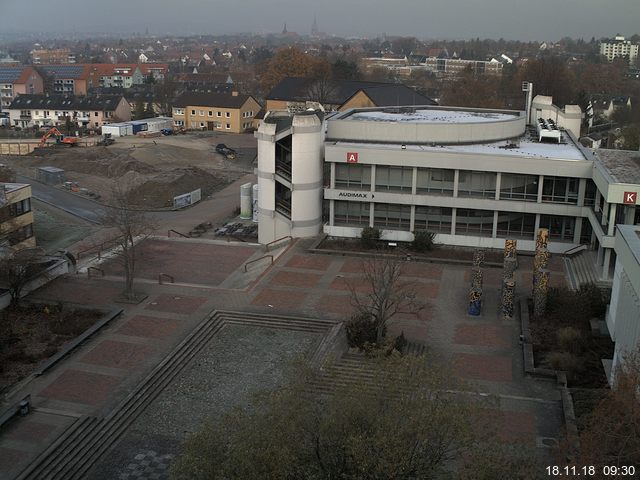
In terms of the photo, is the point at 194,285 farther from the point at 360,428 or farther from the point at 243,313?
the point at 360,428

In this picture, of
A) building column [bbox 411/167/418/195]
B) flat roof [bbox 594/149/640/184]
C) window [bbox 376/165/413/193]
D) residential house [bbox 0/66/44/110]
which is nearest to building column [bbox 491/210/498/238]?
building column [bbox 411/167/418/195]

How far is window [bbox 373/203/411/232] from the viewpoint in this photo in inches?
1465

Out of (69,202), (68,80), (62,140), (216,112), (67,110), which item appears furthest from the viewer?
(68,80)

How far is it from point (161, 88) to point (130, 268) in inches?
3234

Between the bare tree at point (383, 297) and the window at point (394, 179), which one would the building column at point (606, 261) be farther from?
the window at point (394, 179)

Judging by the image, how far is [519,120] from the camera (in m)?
42.6

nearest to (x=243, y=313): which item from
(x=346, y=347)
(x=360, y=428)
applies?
(x=346, y=347)

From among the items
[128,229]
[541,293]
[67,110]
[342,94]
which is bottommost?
[541,293]

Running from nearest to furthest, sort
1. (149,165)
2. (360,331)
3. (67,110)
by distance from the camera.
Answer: (360,331), (149,165), (67,110)

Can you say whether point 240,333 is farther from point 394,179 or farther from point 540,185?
point 540,185

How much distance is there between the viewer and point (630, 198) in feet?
95.0

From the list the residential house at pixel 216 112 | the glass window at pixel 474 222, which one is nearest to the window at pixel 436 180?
the glass window at pixel 474 222

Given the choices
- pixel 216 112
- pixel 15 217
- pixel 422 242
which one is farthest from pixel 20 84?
pixel 422 242

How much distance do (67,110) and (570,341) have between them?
82.8 meters
